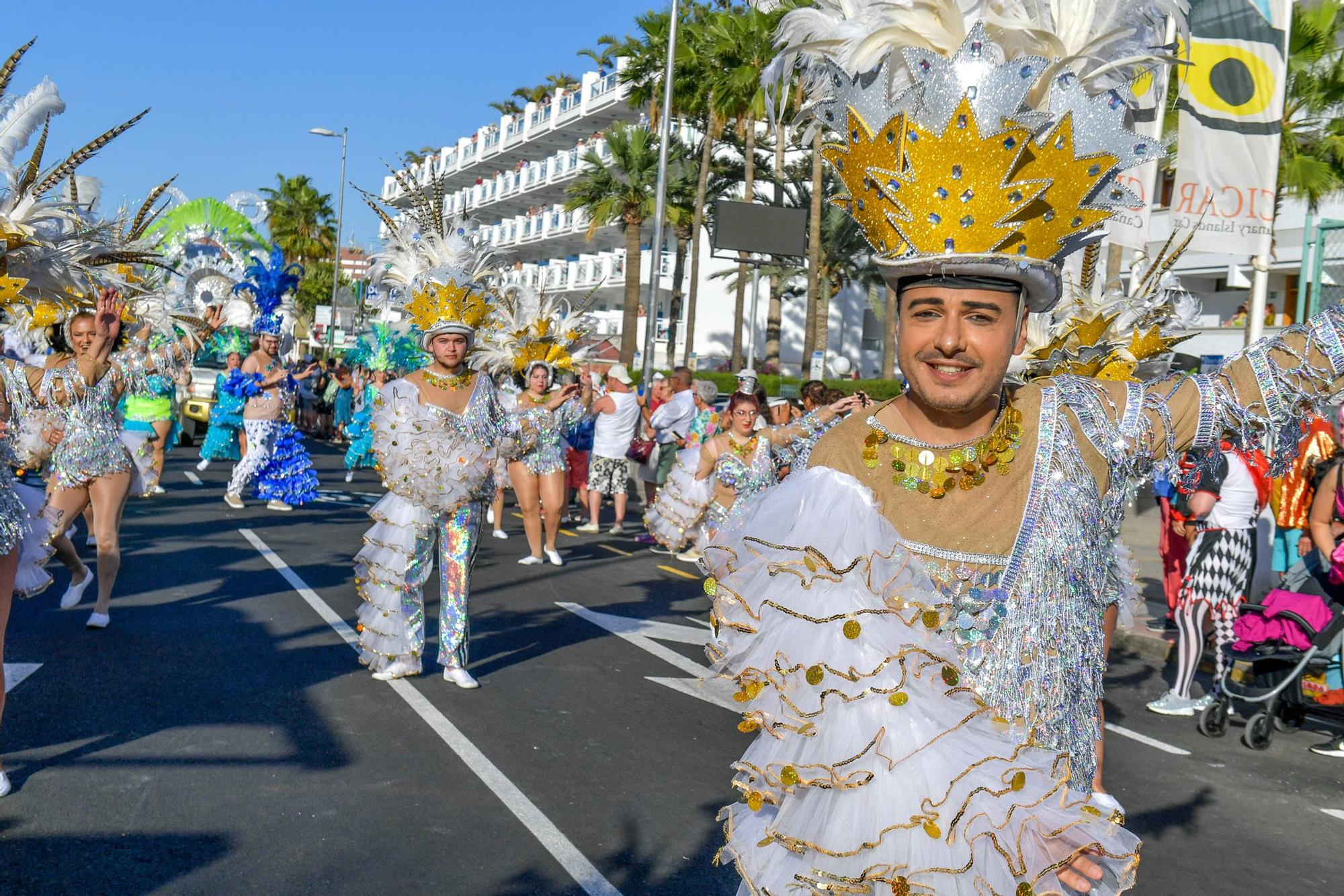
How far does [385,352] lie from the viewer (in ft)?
71.5

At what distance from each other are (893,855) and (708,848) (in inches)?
114

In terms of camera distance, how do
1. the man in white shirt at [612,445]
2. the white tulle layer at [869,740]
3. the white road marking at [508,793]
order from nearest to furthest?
1. the white tulle layer at [869,740]
2. the white road marking at [508,793]
3. the man in white shirt at [612,445]

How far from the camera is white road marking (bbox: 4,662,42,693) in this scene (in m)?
6.80

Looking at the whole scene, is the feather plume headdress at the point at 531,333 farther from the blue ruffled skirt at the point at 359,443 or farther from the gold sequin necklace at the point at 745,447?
the blue ruffled skirt at the point at 359,443

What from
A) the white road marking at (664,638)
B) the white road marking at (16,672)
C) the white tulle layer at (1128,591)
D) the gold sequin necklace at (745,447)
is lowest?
the white road marking at (664,638)

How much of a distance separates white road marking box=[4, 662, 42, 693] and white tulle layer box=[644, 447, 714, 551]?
629 centimetres

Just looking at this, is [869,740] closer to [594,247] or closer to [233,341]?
[233,341]

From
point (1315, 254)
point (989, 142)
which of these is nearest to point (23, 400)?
point (989, 142)

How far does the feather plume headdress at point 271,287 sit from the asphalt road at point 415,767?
6.40 meters

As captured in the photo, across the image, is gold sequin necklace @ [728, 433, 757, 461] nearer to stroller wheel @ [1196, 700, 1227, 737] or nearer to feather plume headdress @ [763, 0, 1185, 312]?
stroller wheel @ [1196, 700, 1227, 737]

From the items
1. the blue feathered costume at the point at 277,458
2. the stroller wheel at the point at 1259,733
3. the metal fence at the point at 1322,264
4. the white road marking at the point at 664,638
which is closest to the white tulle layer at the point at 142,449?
the blue feathered costume at the point at 277,458

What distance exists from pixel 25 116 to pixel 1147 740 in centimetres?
687

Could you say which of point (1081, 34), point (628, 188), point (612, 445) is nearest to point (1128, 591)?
point (1081, 34)

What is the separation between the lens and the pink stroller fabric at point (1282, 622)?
303 inches
